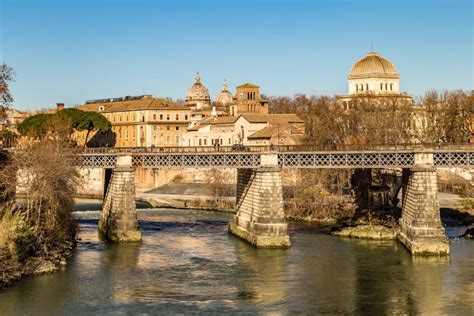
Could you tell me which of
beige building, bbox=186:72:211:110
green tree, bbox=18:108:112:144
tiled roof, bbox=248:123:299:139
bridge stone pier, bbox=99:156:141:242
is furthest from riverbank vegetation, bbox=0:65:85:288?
beige building, bbox=186:72:211:110

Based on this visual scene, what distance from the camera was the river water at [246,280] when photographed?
135 ft

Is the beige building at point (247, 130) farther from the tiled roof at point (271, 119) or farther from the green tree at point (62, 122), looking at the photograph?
the green tree at point (62, 122)

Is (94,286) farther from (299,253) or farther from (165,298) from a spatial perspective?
(299,253)

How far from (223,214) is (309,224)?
12319 mm

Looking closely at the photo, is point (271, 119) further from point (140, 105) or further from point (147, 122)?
point (140, 105)

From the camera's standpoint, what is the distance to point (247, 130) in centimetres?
11825

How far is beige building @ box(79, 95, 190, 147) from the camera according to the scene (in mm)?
129250

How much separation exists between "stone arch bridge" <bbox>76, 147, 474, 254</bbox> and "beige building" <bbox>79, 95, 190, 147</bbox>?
6042 centimetres

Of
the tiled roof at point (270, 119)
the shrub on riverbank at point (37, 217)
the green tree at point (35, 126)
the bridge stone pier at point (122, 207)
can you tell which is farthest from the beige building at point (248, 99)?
the shrub on riverbank at point (37, 217)

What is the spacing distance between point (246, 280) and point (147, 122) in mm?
82702

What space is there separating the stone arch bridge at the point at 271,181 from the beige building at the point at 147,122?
2379 inches

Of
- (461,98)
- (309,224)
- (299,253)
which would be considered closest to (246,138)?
(461,98)

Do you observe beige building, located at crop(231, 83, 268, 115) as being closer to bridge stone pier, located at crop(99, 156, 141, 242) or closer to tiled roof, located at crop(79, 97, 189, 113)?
tiled roof, located at crop(79, 97, 189, 113)

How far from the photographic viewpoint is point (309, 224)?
74.8 metres
